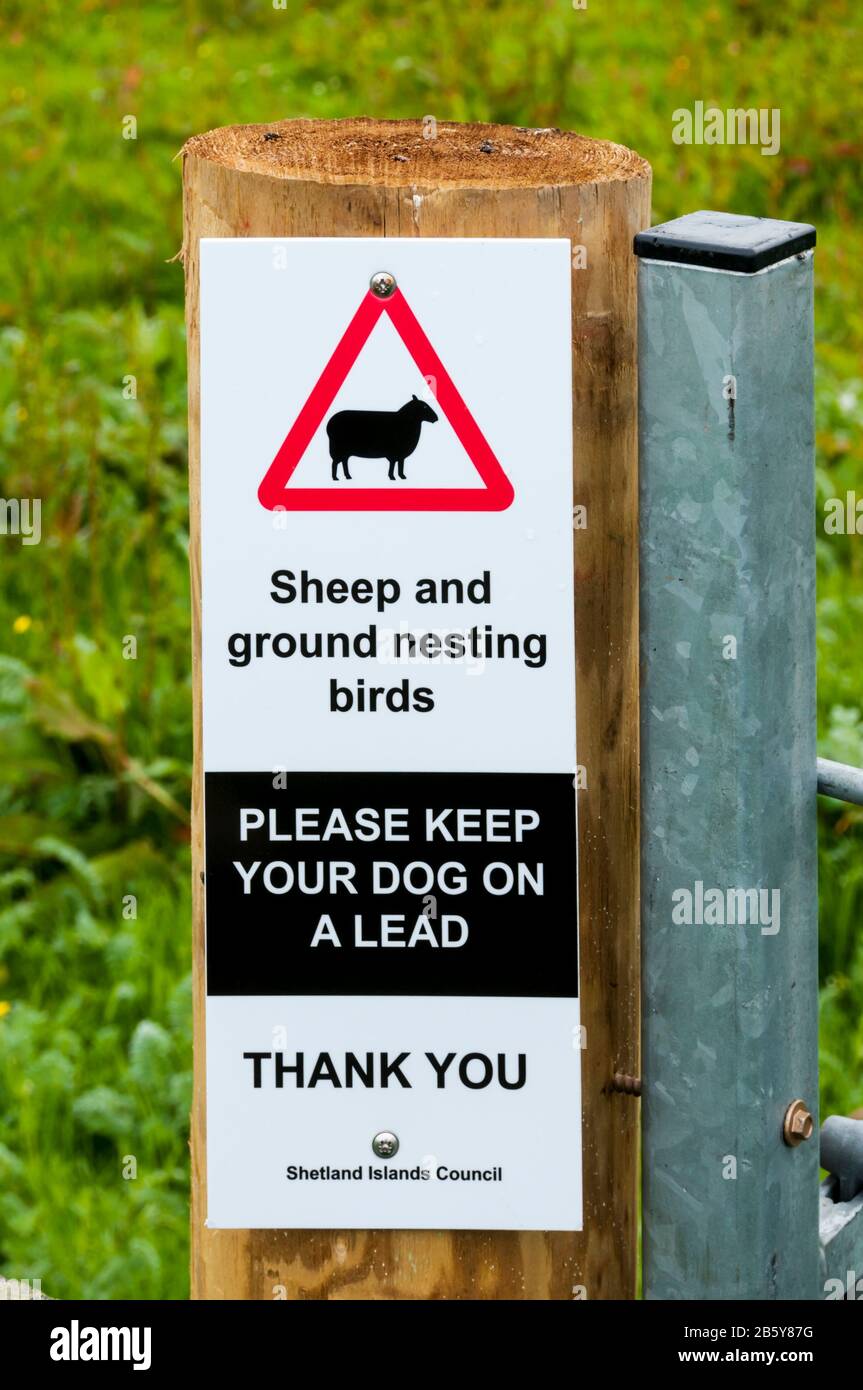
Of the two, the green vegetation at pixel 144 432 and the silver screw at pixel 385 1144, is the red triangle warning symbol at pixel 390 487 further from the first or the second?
the green vegetation at pixel 144 432

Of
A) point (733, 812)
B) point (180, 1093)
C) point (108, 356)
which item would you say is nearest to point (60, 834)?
point (180, 1093)

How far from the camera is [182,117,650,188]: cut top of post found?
6.64ft

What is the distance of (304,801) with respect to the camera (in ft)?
6.70

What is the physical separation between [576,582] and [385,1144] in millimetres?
622

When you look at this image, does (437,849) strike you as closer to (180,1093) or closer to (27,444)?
(180,1093)

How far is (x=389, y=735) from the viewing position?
2021 millimetres

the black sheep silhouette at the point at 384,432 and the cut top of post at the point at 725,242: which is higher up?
the cut top of post at the point at 725,242

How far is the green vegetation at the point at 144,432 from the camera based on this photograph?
12.3ft

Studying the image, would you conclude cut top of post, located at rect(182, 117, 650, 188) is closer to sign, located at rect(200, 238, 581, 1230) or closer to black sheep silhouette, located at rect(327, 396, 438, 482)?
sign, located at rect(200, 238, 581, 1230)

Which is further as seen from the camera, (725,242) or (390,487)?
(390,487)
